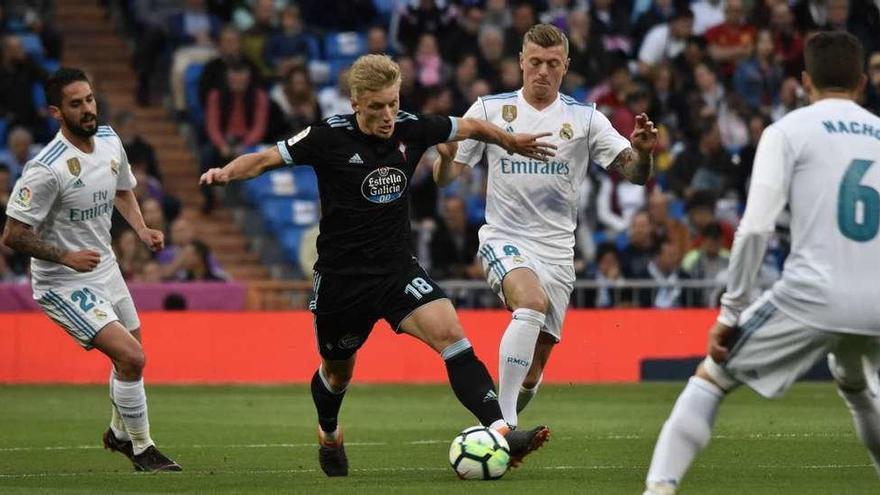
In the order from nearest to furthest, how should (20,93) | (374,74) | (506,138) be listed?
(374,74), (506,138), (20,93)

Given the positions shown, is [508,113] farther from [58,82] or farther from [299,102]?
[299,102]

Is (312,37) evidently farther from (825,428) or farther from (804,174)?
(804,174)

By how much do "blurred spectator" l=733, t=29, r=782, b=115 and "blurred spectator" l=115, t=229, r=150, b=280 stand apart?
342 inches

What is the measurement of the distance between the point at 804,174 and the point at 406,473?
386 cm

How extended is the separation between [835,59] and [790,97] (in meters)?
15.7

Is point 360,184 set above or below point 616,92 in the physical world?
above

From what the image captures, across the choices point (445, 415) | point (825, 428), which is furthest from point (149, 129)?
point (825, 428)

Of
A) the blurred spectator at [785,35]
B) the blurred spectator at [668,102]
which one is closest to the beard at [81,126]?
the blurred spectator at [668,102]

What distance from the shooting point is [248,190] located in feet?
79.9

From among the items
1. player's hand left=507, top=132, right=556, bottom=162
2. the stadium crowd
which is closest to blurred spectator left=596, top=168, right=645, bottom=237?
the stadium crowd

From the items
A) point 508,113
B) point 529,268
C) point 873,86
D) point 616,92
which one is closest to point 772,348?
point 529,268

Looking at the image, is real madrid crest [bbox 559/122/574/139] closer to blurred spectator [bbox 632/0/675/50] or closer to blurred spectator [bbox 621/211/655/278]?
blurred spectator [bbox 621/211/655/278]

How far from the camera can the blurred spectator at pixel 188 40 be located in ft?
83.0

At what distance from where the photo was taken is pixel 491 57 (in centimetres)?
2462
